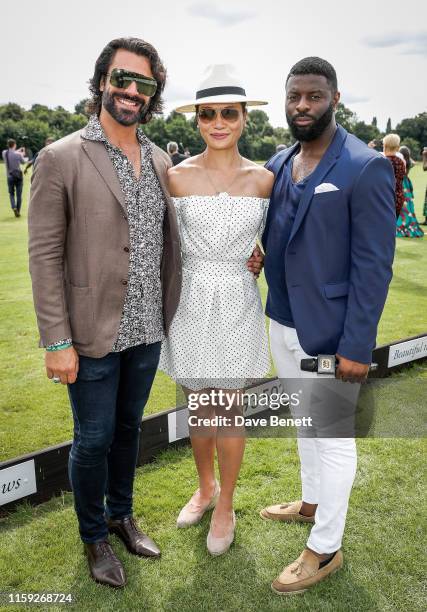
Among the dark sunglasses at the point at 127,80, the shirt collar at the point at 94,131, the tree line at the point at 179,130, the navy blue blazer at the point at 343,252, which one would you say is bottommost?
the navy blue blazer at the point at 343,252

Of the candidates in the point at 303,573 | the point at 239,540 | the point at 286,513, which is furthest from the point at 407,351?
the point at 303,573

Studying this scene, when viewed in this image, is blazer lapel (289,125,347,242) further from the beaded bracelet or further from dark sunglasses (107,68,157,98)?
the beaded bracelet

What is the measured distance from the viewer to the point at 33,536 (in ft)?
10.0

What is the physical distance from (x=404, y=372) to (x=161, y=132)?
7125 cm

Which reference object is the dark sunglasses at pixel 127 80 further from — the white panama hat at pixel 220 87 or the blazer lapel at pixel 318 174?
the blazer lapel at pixel 318 174

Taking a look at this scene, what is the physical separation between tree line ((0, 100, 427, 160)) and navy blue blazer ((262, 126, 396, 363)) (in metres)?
57.7

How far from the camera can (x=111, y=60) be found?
2475 mm

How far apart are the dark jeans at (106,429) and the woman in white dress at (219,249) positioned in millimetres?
272

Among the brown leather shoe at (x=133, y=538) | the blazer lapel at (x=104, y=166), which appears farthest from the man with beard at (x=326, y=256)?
the blazer lapel at (x=104, y=166)

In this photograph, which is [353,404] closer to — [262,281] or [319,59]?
[319,59]

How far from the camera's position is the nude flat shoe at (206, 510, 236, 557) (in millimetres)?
2949

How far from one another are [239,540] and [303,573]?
480 millimetres

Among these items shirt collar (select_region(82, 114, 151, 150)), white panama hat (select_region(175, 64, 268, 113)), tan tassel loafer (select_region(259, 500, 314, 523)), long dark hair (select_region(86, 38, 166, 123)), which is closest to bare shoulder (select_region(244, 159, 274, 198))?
white panama hat (select_region(175, 64, 268, 113))

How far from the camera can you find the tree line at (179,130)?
6881 cm
